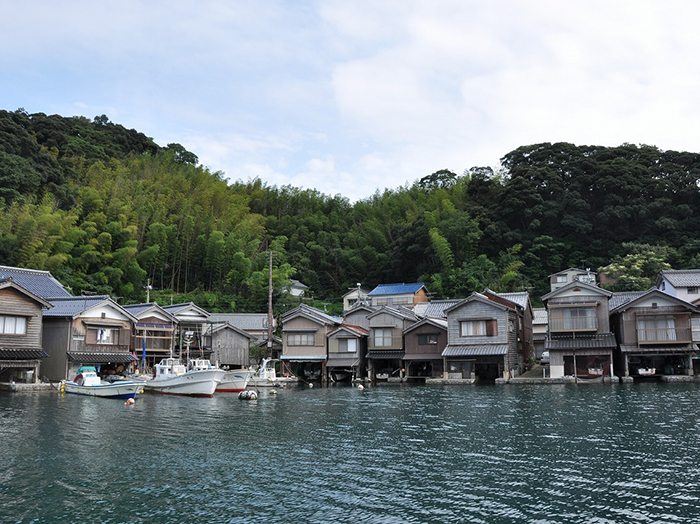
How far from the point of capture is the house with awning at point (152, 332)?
145 feet

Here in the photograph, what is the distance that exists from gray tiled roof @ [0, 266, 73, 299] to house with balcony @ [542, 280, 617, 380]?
112 feet

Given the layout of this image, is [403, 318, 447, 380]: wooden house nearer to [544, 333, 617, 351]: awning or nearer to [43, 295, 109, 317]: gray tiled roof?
[544, 333, 617, 351]: awning

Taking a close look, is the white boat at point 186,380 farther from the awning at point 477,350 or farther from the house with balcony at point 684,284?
the house with balcony at point 684,284

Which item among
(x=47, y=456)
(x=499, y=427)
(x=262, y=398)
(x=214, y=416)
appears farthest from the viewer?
(x=262, y=398)

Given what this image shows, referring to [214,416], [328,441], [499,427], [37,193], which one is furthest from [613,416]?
[37,193]

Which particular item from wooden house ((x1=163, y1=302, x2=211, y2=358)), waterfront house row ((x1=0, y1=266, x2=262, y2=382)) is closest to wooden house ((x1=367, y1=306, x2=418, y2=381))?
waterfront house row ((x1=0, y1=266, x2=262, y2=382))

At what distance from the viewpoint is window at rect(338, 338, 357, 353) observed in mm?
48344

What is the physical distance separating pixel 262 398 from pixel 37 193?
39.8m

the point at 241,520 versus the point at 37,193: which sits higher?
the point at 37,193

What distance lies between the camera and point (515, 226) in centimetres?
7075

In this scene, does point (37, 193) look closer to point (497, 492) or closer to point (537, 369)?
point (537, 369)

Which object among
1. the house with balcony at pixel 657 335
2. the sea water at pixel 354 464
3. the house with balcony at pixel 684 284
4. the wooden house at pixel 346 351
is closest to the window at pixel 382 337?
the wooden house at pixel 346 351

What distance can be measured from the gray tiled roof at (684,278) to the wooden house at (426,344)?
1793 cm

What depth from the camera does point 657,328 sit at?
131ft
